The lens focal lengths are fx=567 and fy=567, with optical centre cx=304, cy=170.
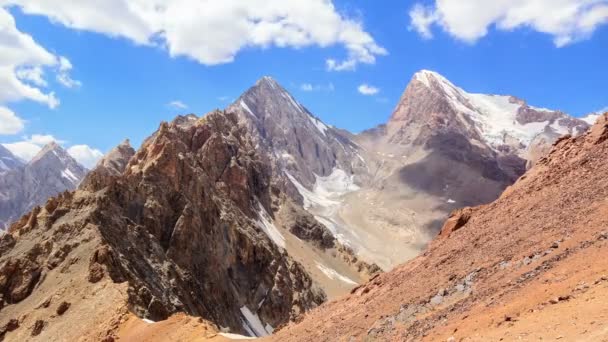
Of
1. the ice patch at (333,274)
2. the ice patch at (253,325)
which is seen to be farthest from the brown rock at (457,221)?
the ice patch at (333,274)

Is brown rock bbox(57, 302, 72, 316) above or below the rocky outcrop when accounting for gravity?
below

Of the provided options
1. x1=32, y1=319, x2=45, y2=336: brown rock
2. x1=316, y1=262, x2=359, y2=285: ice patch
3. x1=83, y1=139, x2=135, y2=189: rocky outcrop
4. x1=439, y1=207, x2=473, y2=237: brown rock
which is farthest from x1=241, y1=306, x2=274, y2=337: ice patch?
x1=83, y1=139, x2=135, y2=189: rocky outcrop

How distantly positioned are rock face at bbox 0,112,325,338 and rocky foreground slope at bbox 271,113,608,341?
19515 mm

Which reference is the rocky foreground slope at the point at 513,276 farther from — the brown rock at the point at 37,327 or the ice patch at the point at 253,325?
the ice patch at the point at 253,325

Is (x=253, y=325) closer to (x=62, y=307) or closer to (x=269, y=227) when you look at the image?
(x=62, y=307)

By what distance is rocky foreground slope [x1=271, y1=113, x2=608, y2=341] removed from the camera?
595 inches

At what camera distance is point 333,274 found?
431ft

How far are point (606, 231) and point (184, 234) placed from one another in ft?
204

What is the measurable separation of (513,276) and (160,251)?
1870 inches

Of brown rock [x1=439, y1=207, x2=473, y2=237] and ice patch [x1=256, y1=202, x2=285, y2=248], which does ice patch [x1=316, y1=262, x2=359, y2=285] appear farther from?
brown rock [x1=439, y1=207, x2=473, y2=237]

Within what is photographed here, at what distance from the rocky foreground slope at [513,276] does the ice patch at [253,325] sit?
4659 cm

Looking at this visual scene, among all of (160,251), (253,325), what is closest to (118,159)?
(253,325)

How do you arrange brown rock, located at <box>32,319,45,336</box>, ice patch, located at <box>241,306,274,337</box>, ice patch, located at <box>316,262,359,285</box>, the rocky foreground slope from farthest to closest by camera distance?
ice patch, located at <box>316,262,359,285</box>
ice patch, located at <box>241,306,274,337</box>
brown rock, located at <box>32,319,45,336</box>
the rocky foreground slope

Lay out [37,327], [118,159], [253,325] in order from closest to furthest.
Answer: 1. [37,327]
2. [253,325]
3. [118,159]
